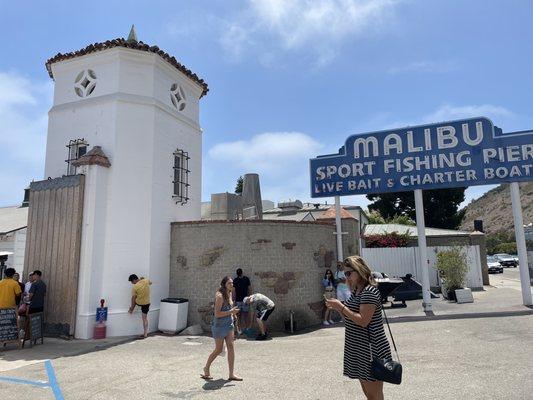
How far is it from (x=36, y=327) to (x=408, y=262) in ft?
52.2

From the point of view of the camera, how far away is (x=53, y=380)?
6.56 m

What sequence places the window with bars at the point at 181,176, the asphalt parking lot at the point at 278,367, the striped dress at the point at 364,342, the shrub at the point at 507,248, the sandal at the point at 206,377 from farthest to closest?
1. the shrub at the point at 507,248
2. the window with bars at the point at 181,176
3. the sandal at the point at 206,377
4. the asphalt parking lot at the point at 278,367
5. the striped dress at the point at 364,342

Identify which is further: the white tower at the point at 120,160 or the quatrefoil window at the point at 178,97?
the quatrefoil window at the point at 178,97

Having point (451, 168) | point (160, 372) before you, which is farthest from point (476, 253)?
point (160, 372)

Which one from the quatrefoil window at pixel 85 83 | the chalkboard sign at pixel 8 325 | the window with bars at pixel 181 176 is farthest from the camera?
the window with bars at pixel 181 176

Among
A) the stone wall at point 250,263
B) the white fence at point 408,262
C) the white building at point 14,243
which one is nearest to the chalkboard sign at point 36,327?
the stone wall at point 250,263

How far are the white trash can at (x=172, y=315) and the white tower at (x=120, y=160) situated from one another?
0.35 metres

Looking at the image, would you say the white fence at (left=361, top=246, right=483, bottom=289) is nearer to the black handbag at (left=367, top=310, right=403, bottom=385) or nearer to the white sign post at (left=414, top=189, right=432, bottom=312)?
the white sign post at (left=414, top=189, right=432, bottom=312)

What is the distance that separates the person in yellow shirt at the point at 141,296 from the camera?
10.2 meters

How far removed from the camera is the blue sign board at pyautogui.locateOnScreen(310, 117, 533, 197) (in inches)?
482

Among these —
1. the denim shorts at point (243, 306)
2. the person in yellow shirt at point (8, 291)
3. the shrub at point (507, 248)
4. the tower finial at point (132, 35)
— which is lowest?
the denim shorts at point (243, 306)

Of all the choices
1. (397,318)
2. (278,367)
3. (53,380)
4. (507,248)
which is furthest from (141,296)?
(507,248)

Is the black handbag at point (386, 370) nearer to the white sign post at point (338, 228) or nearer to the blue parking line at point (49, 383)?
the blue parking line at point (49, 383)

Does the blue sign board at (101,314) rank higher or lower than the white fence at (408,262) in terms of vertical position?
lower
